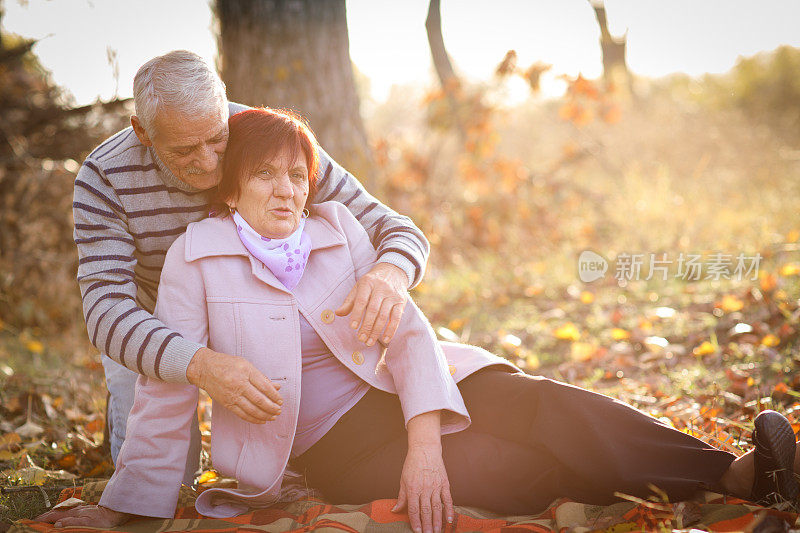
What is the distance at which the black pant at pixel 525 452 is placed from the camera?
182 centimetres

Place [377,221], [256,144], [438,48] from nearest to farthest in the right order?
1. [256,144]
2. [377,221]
3. [438,48]

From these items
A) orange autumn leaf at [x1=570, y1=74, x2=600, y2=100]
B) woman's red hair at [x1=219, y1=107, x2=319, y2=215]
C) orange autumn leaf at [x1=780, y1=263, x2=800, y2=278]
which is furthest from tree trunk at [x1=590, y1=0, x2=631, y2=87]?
woman's red hair at [x1=219, y1=107, x2=319, y2=215]

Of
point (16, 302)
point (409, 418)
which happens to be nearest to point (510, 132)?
point (16, 302)

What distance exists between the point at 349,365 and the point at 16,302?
4.32 metres

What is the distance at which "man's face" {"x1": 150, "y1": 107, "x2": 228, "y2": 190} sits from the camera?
6.21 ft

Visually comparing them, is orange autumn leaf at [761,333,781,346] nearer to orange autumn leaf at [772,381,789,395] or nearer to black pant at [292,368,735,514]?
orange autumn leaf at [772,381,789,395]

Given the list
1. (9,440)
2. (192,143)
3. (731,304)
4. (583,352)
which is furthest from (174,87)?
(731,304)

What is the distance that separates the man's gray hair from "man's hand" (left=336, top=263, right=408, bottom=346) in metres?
0.70

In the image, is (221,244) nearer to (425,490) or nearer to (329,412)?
(329,412)

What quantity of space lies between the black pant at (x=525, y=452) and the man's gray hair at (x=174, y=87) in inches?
41.4

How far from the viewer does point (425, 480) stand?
6.07 feet

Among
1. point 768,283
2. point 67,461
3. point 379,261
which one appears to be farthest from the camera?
point 768,283

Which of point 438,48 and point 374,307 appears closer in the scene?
point 374,307

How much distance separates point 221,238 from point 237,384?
47cm
